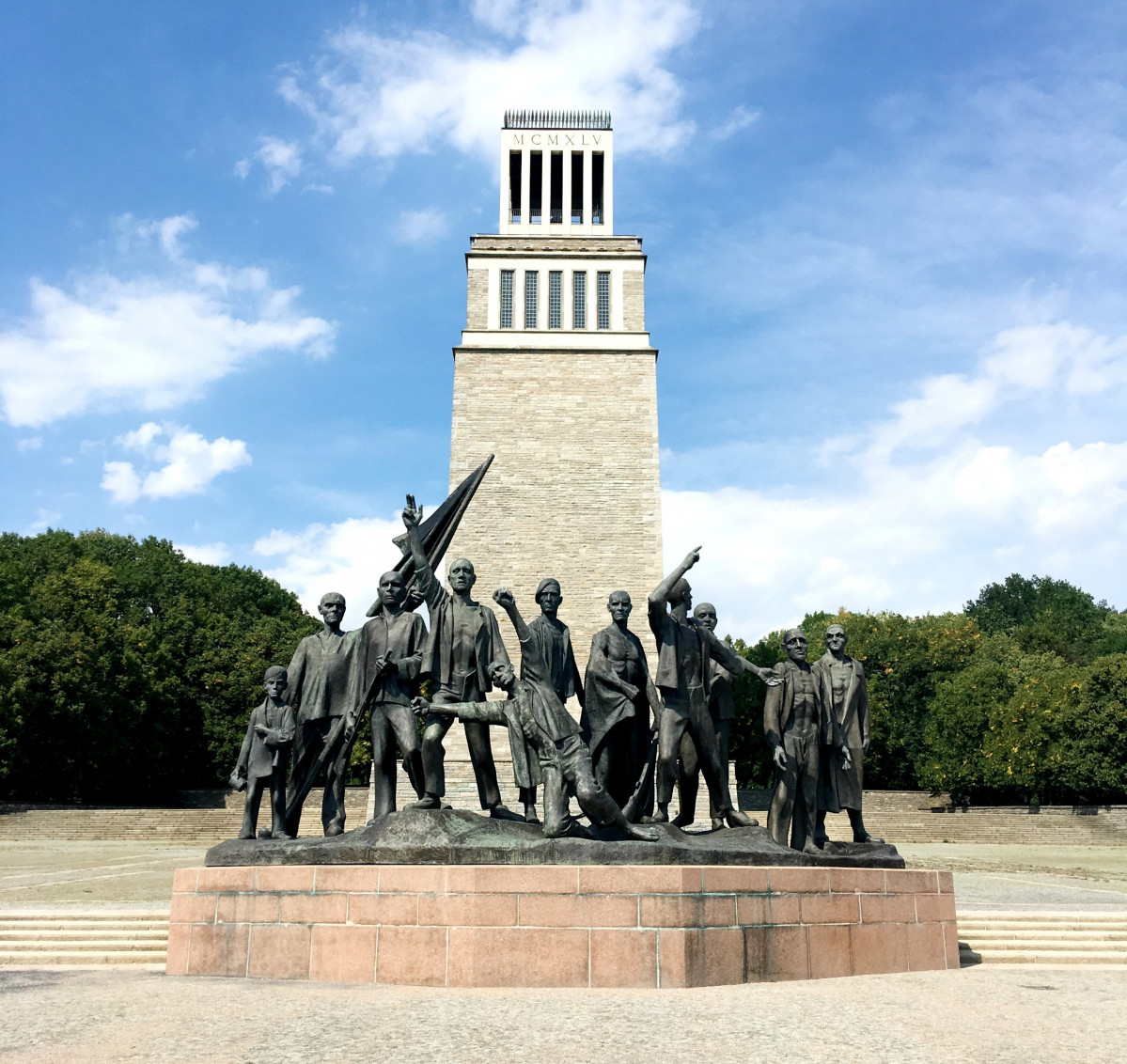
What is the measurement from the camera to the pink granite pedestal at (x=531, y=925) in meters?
7.39

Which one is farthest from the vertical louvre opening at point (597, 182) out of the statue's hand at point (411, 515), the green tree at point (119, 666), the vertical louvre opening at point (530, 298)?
the statue's hand at point (411, 515)

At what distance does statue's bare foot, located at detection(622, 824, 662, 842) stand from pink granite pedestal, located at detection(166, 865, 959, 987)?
0.67 m

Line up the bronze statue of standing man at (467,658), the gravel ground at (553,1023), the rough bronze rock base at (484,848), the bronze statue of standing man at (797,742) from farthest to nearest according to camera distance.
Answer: the bronze statue of standing man at (797,742), the bronze statue of standing man at (467,658), the rough bronze rock base at (484,848), the gravel ground at (553,1023)

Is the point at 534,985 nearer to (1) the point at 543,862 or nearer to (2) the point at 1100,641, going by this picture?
(1) the point at 543,862

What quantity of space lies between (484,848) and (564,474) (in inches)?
1182

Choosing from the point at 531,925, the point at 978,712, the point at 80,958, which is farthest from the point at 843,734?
the point at 978,712

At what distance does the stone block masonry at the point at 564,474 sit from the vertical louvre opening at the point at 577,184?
9.34 meters

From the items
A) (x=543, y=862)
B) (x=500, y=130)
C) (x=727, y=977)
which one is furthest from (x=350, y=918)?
(x=500, y=130)

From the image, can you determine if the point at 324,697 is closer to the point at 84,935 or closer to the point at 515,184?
→ the point at 84,935

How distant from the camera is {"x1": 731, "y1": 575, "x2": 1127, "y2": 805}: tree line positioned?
128 feet

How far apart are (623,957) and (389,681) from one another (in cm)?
314

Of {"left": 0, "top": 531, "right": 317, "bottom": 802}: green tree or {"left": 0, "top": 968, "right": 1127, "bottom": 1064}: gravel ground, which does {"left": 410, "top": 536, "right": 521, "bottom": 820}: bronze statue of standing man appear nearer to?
{"left": 0, "top": 968, "right": 1127, "bottom": 1064}: gravel ground

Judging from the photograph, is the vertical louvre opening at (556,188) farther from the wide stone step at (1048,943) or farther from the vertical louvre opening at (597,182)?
the wide stone step at (1048,943)

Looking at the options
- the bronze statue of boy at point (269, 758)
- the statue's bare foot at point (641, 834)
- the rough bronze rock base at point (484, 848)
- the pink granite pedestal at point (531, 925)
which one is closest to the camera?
the pink granite pedestal at point (531, 925)
